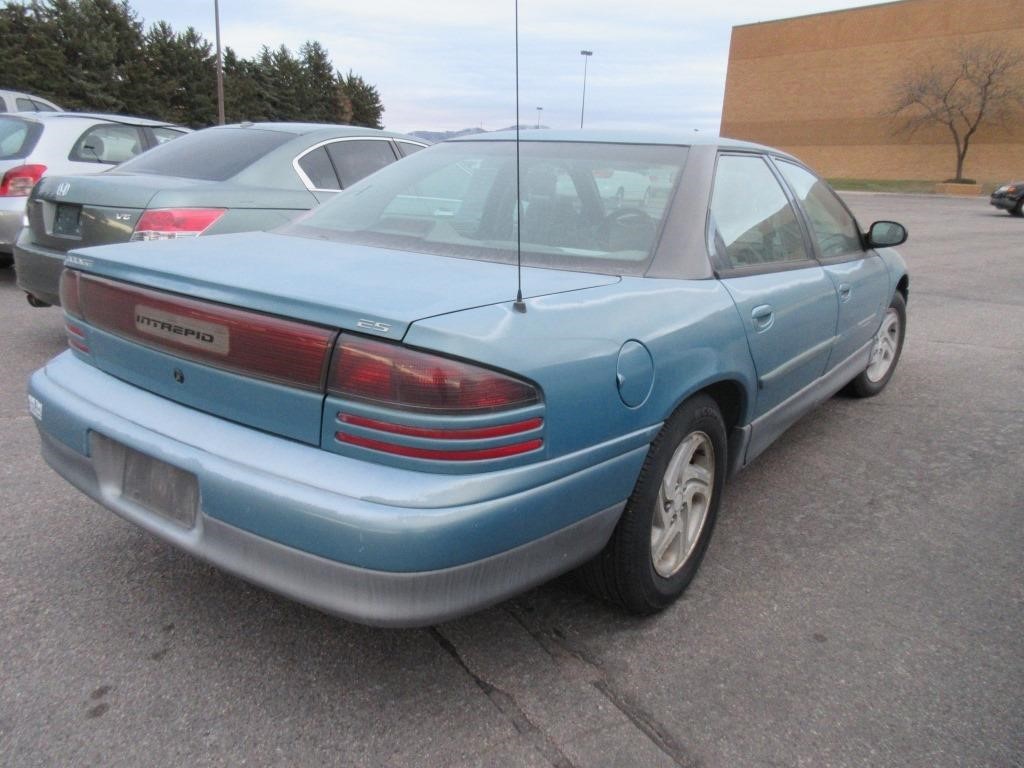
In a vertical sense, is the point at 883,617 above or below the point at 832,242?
below

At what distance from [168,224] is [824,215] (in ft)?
11.3

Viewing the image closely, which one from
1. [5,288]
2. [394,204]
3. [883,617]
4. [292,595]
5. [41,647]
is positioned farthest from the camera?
[5,288]

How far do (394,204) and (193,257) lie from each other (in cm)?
88

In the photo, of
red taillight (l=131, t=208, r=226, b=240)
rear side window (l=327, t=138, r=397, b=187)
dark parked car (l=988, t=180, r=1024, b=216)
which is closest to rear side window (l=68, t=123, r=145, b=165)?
rear side window (l=327, t=138, r=397, b=187)

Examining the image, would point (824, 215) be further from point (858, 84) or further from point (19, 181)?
point (858, 84)

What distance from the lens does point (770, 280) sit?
3006 mm

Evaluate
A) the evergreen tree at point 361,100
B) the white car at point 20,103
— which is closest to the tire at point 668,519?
Result: the white car at point 20,103

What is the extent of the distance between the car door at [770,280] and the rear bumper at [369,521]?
938mm

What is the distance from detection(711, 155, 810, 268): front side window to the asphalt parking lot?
107cm

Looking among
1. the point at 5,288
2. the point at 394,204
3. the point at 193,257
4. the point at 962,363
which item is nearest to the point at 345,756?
the point at 193,257

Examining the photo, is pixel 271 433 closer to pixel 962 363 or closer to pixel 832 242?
pixel 832 242

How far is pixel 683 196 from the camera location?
2.72 meters

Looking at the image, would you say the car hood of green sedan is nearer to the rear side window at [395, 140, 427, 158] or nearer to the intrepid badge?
the intrepid badge

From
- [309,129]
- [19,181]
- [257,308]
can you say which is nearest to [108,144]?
[19,181]
